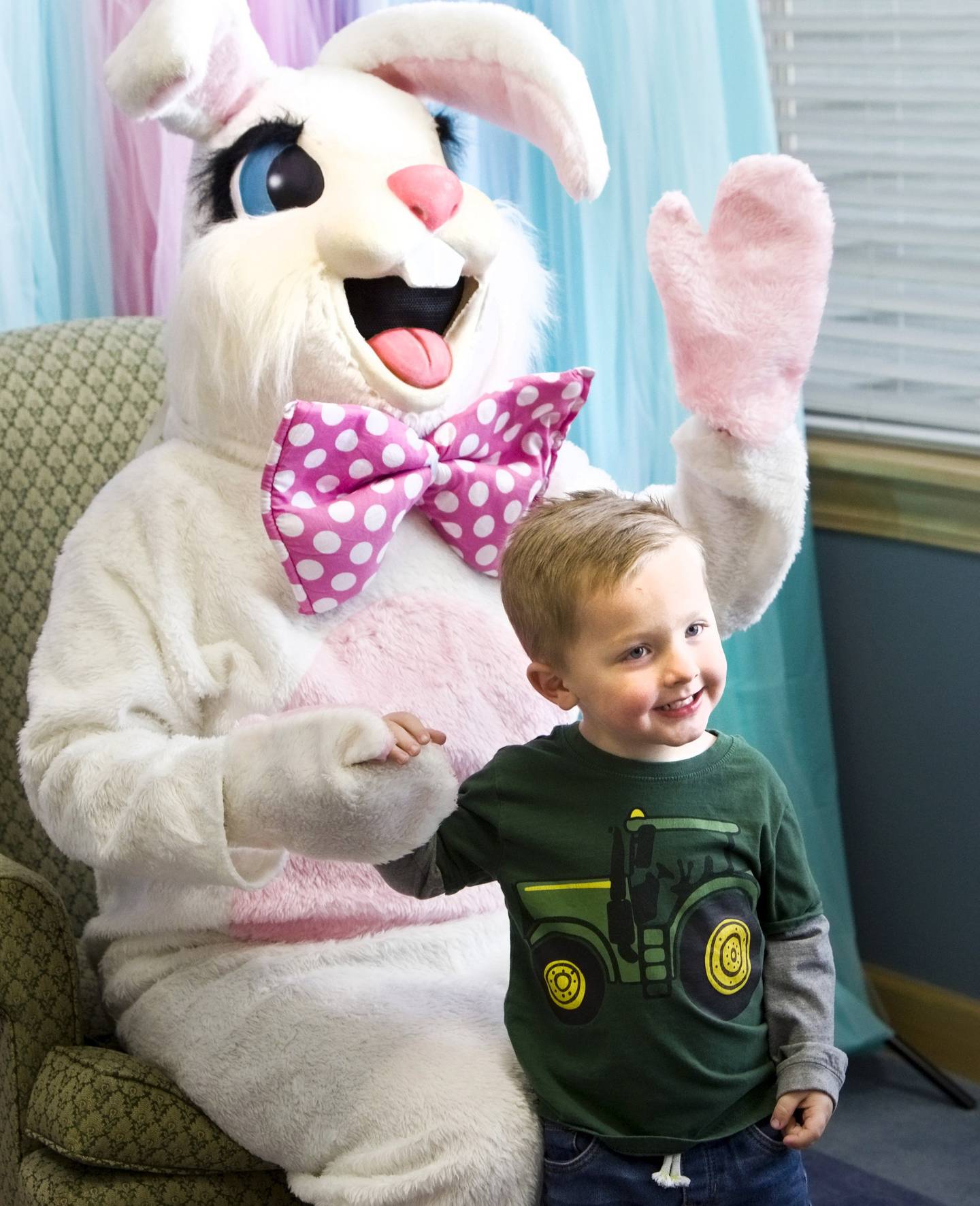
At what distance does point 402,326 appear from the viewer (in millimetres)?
1333

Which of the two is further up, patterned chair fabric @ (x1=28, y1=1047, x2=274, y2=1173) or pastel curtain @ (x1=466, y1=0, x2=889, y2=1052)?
pastel curtain @ (x1=466, y1=0, x2=889, y2=1052)

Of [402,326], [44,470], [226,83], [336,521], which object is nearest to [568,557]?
[336,521]

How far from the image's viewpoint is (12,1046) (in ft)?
4.28

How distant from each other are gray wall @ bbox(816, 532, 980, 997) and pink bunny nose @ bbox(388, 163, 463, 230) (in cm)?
101

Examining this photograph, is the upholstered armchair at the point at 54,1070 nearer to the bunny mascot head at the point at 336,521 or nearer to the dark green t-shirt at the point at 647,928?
the bunny mascot head at the point at 336,521

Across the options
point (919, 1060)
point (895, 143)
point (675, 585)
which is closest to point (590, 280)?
point (895, 143)

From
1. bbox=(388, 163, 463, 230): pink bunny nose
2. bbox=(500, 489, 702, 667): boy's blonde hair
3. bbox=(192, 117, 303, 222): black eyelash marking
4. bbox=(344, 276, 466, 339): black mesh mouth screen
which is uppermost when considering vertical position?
bbox=(192, 117, 303, 222): black eyelash marking

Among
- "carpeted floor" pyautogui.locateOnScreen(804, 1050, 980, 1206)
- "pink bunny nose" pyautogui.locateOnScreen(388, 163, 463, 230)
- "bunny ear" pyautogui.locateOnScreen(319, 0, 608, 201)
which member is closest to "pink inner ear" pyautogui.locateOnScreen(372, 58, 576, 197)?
"bunny ear" pyautogui.locateOnScreen(319, 0, 608, 201)

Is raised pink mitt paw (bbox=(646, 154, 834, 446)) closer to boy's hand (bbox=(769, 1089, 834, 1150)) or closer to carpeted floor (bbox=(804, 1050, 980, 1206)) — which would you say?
boy's hand (bbox=(769, 1089, 834, 1150))

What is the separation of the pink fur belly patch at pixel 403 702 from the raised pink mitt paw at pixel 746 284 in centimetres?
29

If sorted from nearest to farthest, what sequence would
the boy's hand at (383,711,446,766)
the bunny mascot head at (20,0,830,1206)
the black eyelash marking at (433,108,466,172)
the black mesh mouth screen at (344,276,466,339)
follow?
the boy's hand at (383,711,446,766), the bunny mascot head at (20,0,830,1206), the black mesh mouth screen at (344,276,466,339), the black eyelash marking at (433,108,466,172)

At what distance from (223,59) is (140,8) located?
0.48 m

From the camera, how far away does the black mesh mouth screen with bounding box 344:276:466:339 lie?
1.32m

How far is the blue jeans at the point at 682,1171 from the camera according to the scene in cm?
111
